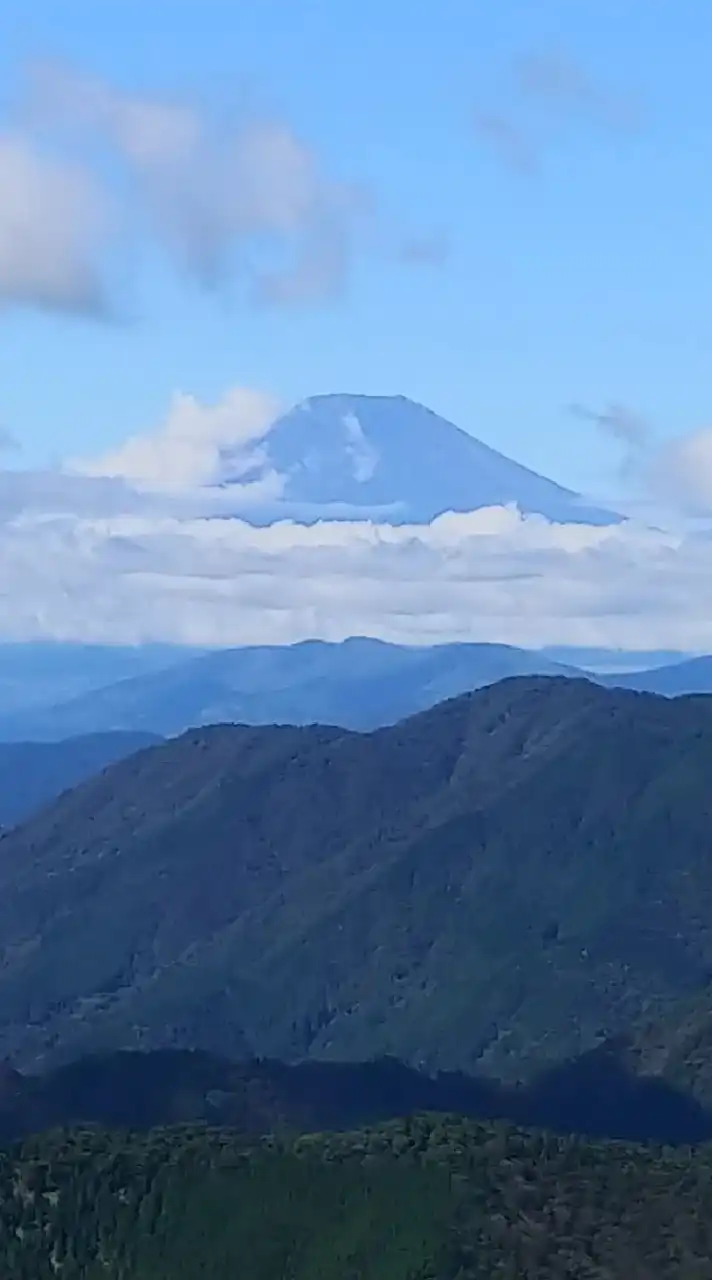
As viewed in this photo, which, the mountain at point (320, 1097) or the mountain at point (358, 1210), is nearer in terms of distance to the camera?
the mountain at point (358, 1210)

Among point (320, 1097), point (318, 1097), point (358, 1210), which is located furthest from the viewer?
point (320, 1097)

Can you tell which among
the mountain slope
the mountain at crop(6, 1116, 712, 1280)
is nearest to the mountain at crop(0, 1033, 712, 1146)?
the mountain slope

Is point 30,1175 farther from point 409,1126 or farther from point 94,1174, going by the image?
point 409,1126

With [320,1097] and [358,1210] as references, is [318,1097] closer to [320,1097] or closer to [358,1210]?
[320,1097]

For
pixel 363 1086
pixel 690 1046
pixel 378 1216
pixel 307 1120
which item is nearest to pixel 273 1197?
pixel 378 1216

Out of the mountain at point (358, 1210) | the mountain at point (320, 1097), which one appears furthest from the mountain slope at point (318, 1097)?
the mountain at point (358, 1210)

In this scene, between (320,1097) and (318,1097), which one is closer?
(318,1097)

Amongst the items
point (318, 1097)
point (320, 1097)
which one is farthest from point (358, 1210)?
point (320, 1097)

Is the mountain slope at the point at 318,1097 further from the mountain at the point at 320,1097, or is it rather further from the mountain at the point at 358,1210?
the mountain at the point at 358,1210

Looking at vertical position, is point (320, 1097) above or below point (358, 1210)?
below
